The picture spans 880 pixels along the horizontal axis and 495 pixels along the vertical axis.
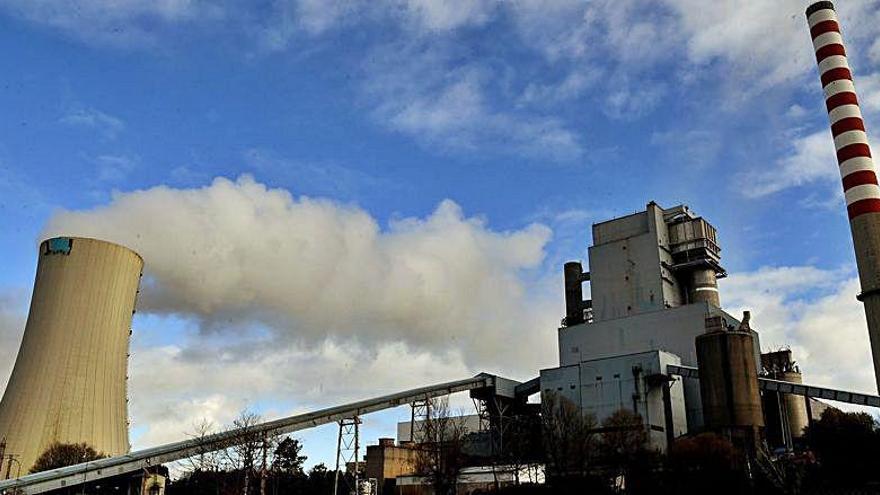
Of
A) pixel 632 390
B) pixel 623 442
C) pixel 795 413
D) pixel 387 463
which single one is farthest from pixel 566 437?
pixel 795 413

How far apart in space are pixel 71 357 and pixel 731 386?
3088cm

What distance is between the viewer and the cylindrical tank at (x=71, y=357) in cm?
3125

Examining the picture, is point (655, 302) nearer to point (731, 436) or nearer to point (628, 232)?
point (628, 232)

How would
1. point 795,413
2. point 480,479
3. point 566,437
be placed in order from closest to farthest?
point 566,437
point 480,479
point 795,413

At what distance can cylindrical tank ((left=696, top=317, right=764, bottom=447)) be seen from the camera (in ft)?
110

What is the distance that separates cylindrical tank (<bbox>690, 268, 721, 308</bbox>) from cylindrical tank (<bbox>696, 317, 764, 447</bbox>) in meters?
9.28

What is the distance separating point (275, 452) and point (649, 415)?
20732mm

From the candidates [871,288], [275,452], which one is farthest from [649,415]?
[275,452]

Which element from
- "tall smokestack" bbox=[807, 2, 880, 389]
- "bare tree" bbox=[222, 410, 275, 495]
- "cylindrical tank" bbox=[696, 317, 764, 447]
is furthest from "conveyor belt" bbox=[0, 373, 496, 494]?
"tall smokestack" bbox=[807, 2, 880, 389]

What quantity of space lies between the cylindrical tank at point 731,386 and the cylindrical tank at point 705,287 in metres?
9.28

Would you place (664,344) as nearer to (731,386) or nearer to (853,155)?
Answer: (731,386)

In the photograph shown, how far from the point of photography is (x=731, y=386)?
112 ft

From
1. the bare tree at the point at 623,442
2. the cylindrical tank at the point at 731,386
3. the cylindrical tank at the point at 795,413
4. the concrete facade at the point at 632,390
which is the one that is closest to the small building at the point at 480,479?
the bare tree at the point at 623,442

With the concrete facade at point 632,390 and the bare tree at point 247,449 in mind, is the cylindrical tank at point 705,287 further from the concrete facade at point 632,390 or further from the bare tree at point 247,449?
the bare tree at point 247,449
